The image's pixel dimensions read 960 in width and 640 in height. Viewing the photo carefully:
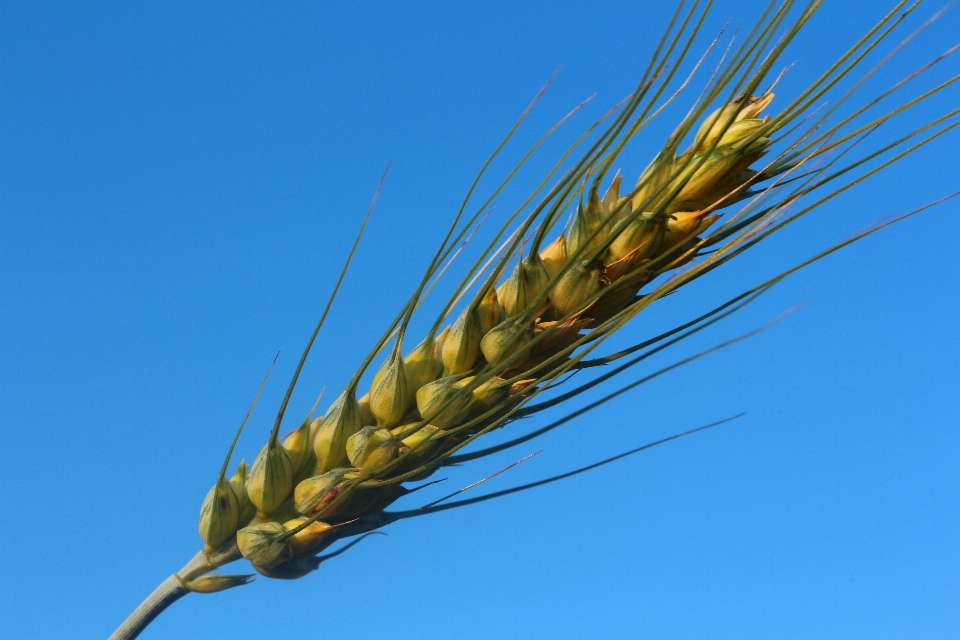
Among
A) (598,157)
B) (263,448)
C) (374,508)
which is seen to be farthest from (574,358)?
(263,448)

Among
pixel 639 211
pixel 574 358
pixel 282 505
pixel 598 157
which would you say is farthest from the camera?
pixel 282 505

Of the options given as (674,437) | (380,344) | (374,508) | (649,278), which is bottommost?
(674,437)

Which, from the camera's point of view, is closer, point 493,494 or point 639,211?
point 639,211

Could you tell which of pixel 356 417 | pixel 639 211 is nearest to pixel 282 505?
pixel 356 417

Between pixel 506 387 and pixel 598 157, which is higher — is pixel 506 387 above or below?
below

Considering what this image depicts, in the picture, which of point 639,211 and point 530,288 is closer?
point 639,211

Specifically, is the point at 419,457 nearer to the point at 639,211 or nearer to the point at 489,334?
the point at 489,334

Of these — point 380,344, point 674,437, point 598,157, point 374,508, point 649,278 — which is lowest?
point 674,437

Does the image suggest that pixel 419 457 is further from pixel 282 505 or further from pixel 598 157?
pixel 598 157

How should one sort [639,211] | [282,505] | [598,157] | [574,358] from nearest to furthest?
[639,211] < [574,358] < [598,157] < [282,505]
